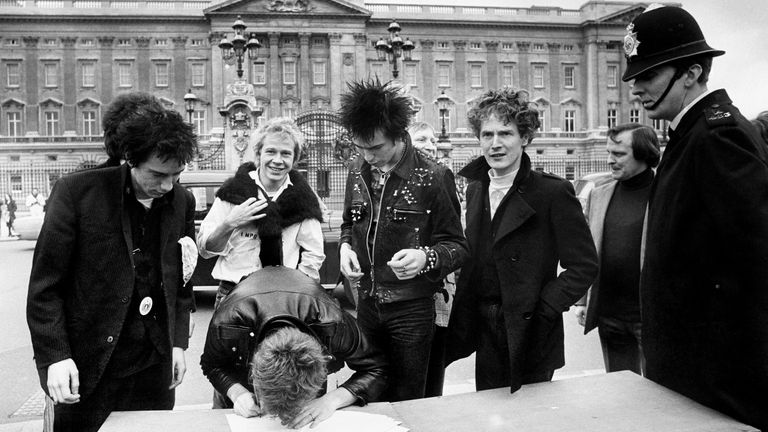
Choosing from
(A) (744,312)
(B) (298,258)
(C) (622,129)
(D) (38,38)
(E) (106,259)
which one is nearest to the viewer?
(A) (744,312)

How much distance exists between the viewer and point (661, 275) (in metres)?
2.12

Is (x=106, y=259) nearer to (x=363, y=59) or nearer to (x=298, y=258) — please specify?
(x=298, y=258)

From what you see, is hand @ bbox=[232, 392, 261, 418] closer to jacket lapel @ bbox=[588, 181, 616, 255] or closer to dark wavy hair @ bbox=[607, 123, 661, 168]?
jacket lapel @ bbox=[588, 181, 616, 255]

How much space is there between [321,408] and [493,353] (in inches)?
45.0

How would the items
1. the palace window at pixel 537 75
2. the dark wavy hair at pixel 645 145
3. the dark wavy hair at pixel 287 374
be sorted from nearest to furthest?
the dark wavy hair at pixel 287 374 → the dark wavy hair at pixel 645 145 → the palace window at pixel 537 75

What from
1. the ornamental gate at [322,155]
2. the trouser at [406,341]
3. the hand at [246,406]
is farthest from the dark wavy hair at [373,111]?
the ornamental gate at [322,155]

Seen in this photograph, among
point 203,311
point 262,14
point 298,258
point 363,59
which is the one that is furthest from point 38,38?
point 298,258

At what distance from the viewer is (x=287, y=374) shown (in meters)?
1.98

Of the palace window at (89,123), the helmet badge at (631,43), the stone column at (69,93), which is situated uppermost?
the stone column at (69,93)

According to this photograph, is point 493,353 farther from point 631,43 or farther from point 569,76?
point 569,76

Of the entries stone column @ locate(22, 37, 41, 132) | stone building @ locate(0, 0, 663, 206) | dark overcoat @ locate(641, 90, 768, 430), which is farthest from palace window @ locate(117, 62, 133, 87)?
dark overcoat @ locate(641, 90, 768, 430)

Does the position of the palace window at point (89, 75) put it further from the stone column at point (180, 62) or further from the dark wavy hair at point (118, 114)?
the dark wavy hair at point (118, 114)

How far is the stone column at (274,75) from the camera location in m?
46.8

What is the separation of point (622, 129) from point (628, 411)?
2.44 meters
